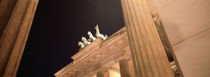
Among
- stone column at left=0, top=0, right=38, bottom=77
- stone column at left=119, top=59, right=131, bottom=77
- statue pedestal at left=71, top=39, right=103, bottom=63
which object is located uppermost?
statue pedestal at left=71, top=39, right=103, bottom=63

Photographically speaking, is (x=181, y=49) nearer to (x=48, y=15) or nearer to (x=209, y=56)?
(x=209, y=56)

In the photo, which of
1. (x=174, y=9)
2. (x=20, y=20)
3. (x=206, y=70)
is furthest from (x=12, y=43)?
(x=174, y=9)

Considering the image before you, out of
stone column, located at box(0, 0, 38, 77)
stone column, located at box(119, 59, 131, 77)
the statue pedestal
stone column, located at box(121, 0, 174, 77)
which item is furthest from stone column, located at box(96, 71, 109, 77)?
stone column, located at box(0, 0, 38, 77)

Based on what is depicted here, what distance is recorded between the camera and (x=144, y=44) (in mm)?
6359

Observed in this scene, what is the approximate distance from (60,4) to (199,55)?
4848 cm

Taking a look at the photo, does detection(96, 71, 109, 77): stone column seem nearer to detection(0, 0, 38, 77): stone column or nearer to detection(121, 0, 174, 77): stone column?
detection(121, 0, 174, 77): stone column

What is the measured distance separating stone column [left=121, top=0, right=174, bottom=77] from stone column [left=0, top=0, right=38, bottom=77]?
3.69 metres

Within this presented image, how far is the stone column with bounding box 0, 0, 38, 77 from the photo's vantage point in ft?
11.4

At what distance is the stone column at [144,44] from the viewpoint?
5.63m

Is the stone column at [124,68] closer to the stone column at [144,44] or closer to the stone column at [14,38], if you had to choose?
the stone column at [144,44]

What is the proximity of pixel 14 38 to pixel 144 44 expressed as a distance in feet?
13.8

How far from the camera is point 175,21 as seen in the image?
249 inches

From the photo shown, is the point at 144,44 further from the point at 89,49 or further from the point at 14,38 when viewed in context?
the point at 89,49

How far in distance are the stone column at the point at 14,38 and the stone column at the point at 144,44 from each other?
12.1 feet
